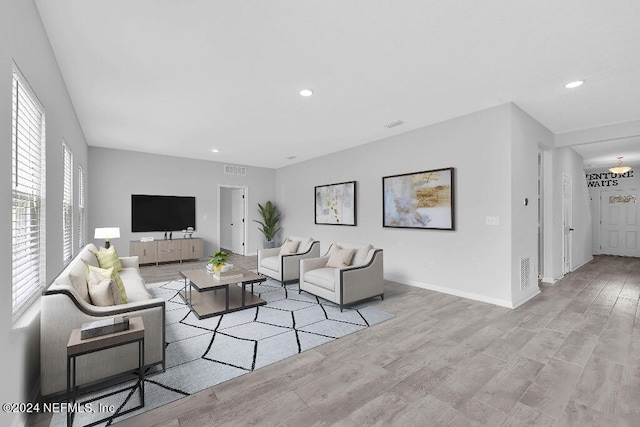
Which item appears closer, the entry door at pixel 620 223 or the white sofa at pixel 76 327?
the white sofa at pixel 76 327

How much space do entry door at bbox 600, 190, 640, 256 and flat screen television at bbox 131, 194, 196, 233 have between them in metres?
11.7

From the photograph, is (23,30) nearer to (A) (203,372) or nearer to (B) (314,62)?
(B) (314,62)

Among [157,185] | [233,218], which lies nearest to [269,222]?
[233,218]

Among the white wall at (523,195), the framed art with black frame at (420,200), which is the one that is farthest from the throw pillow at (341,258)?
the white wall at (523,195)

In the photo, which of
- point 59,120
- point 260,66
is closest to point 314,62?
point 260,66

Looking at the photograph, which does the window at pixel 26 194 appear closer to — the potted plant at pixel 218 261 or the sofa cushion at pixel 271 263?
the potted plant at pixel 218 261

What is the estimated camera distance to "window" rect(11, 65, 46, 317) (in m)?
1.77

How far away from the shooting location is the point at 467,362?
243 centimetres

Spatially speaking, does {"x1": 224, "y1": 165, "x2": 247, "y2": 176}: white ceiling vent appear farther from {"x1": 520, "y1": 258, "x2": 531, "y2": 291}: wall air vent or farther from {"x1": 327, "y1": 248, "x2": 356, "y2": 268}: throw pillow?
{"x1": 520, "y1": 258, "x2": 531, "y2": 291}: wall air vent

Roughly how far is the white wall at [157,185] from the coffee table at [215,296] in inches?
137

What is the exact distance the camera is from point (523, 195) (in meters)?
4.04

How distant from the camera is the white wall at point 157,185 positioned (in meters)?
6.37

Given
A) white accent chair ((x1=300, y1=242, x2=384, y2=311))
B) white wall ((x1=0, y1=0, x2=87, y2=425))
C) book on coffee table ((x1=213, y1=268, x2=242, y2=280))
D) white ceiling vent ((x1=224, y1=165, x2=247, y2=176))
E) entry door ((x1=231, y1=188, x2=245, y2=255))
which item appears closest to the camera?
white wall ((x1=0, y1=0, x2=87, y2=425))

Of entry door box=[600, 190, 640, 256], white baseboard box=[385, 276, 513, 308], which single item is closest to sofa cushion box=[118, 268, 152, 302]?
white baseboard box=[385, 276, 513, 308]
